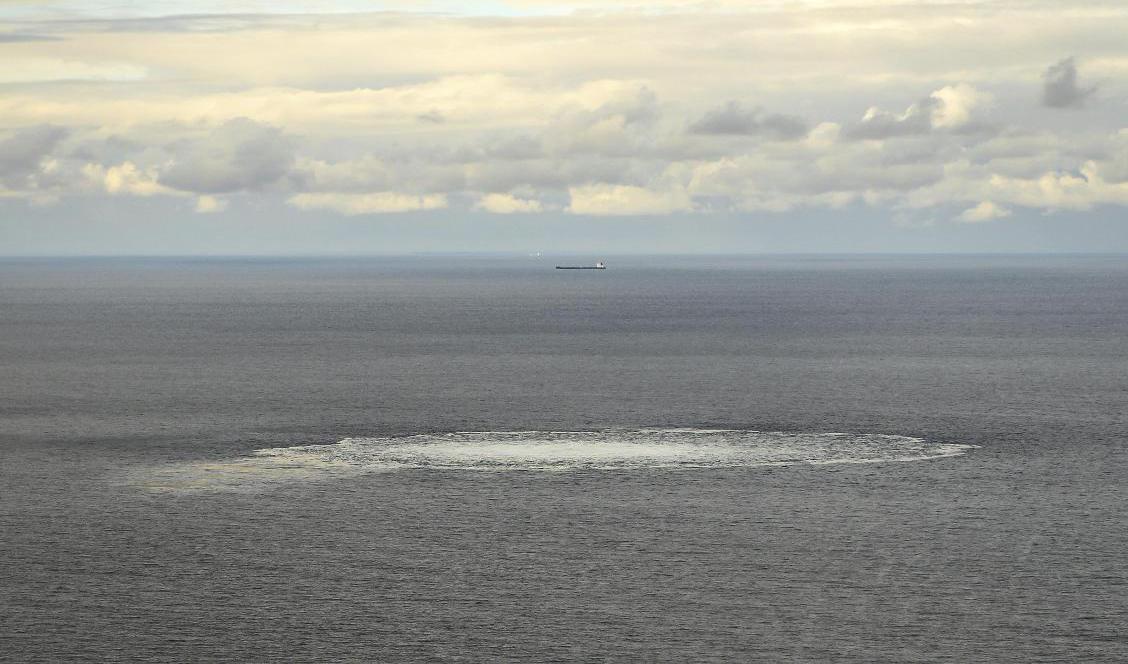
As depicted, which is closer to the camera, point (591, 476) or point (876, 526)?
point (876, 526)

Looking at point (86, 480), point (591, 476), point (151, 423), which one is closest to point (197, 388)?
point (151, 423)

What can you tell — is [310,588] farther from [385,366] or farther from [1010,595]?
[385,366]

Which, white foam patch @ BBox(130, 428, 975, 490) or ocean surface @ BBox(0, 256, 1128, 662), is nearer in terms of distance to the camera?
ocean surface @ BBox(0, 256, 1128, 662)

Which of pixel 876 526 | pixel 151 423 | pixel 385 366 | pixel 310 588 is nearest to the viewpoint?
pixel 310 588

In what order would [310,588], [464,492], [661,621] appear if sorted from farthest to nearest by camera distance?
[464,492]
[310,588]
[661,621]

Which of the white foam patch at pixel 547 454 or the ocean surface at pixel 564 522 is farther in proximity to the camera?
the white foam patch at pixel 547 454

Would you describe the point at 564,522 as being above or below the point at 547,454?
below

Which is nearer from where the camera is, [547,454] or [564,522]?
[564,522]
